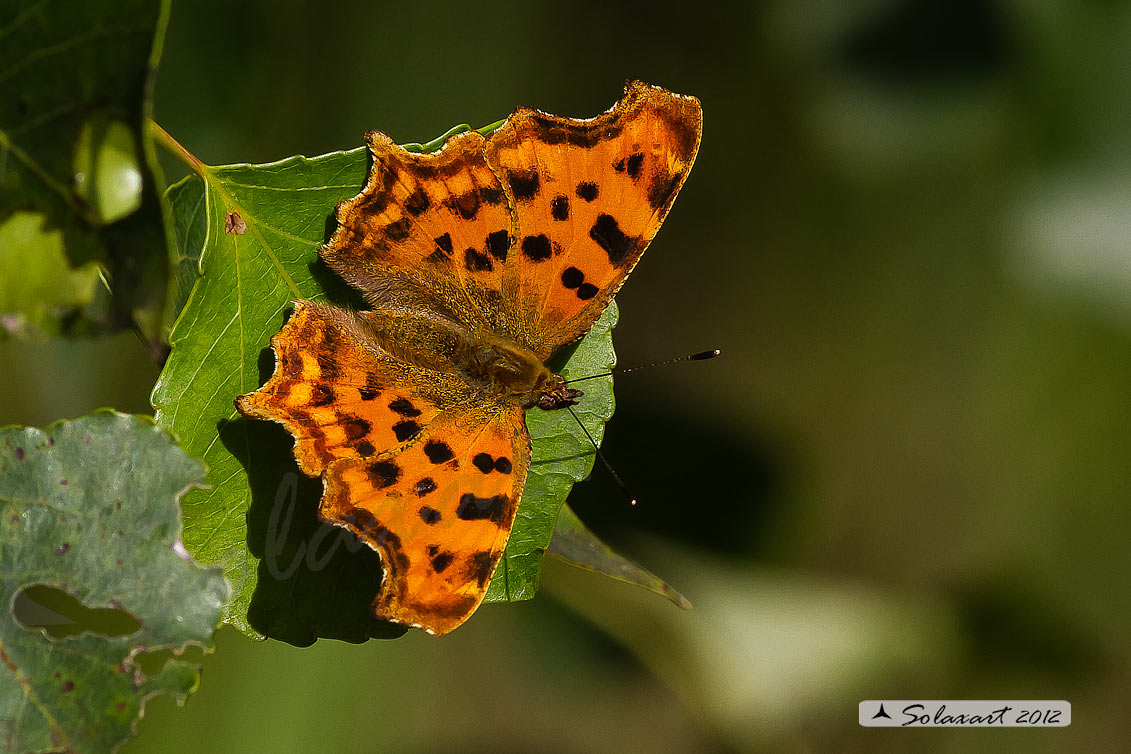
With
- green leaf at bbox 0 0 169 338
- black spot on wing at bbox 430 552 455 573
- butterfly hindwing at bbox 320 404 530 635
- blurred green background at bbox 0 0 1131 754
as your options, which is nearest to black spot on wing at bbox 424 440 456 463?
butterfly hindwing at bbox 320 404 530 635

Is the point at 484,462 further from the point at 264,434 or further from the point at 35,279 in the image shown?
the point at 35,279

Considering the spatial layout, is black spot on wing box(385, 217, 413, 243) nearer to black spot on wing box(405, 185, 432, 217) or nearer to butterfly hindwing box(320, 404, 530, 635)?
black spot on wing box(405, 185, 432, 217)

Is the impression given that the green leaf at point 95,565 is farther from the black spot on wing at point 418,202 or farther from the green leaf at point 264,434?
the black spot on wing at point 418,202

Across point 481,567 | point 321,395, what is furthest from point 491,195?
point 481,567

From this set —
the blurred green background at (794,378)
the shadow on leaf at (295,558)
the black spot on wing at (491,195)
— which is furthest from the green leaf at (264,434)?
the blurred green background at (794,378)

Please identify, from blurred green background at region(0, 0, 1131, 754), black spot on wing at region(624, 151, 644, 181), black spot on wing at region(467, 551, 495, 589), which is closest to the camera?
black spot on wing at region(467, 551, 495, 589)
